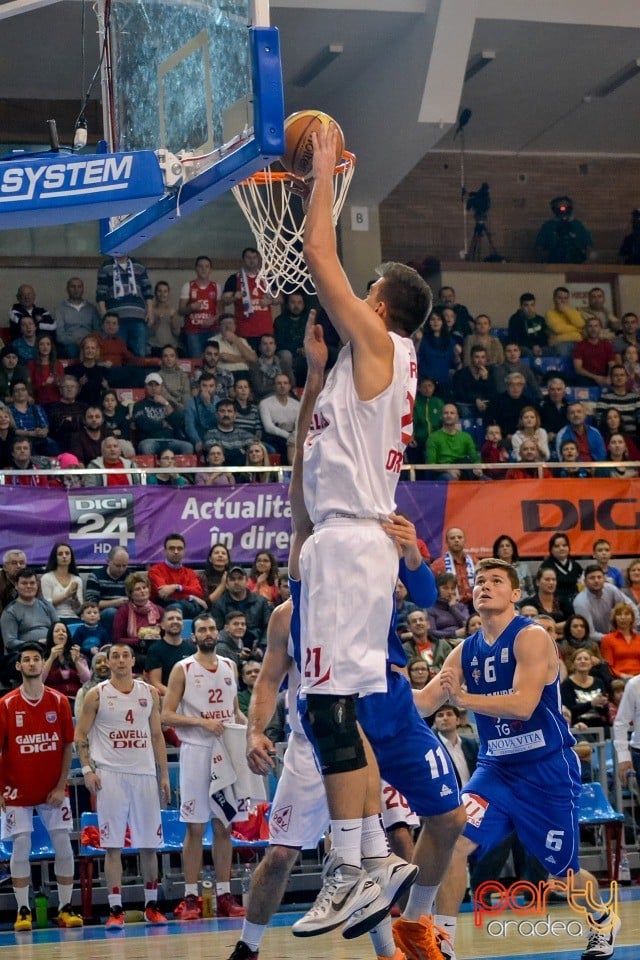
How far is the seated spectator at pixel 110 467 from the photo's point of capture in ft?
53.1

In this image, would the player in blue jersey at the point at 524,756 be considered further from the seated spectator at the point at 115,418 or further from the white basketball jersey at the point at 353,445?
the seated spectator at the point at 115,418

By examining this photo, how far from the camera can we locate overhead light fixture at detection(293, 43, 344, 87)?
19.9 metres

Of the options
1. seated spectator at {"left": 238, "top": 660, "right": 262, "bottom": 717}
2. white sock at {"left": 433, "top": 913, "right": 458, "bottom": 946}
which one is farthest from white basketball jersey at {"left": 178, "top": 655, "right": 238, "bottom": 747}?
white sock at {"left": 433, "top": 913, "right": 458, "bottom": 946}

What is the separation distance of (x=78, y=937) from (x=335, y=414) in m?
6.51

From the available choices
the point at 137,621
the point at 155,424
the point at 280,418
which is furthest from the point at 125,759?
the point at 280,418

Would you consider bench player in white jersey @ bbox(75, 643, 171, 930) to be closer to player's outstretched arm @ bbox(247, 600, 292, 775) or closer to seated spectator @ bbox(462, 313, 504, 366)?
player's outstretched arm @ bbox(247, 600, 292, 775)

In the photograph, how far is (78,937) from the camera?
1039 cm

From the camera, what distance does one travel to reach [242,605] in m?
14.5

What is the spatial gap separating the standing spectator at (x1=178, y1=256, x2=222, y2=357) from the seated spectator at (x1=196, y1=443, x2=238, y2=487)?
8.92 ft

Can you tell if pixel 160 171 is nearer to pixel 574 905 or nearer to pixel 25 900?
pixel 574 905

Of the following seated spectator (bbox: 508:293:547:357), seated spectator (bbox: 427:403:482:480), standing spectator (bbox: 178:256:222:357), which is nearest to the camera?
seated spectator (bbox: 427:403:482:480)

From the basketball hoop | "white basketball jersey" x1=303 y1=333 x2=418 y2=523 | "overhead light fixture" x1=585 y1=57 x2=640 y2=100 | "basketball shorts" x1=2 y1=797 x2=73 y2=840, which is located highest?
"overhead light fixture" x1=585 y1=57 x2=640 y2=100

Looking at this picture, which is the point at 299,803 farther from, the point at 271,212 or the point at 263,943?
the point at 271,212

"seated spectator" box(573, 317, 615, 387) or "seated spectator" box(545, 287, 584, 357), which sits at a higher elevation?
"seated spectator" box(545, 287, 584, 357)
